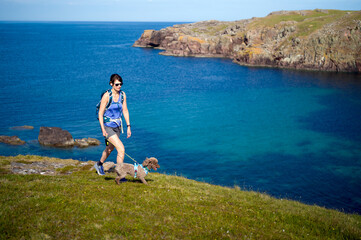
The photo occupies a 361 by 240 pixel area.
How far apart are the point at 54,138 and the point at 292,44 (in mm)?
106659

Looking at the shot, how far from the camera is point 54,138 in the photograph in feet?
147

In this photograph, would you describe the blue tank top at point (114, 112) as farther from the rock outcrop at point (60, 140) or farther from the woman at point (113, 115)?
the rock outcrop at point (60, 140)

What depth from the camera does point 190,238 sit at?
9727mm

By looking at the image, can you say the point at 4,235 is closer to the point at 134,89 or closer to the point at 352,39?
the point at 134,89

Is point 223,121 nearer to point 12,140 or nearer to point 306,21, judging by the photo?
point 12,140

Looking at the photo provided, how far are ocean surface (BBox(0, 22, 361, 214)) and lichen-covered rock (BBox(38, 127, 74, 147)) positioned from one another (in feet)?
4.97

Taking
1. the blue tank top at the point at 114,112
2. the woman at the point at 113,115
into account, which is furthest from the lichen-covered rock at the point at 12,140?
the blue tank top at the point at 114,112

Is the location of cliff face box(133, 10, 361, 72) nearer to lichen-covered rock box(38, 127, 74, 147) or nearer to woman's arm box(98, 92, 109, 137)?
lichen-covered rock box(38, 127, 74, 147)

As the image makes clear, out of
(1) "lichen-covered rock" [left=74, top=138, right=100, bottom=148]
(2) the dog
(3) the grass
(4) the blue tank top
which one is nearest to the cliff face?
(1) "lichen-covered rock" [left=74, top=138, right=100, bottom=148]

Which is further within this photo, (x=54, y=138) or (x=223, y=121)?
(x=223, y=121)

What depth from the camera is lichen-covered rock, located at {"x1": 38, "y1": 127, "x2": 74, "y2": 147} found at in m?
44.5

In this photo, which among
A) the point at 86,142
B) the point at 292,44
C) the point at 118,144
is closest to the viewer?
the point at 118,144

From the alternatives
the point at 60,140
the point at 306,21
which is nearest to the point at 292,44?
the point at 306,21

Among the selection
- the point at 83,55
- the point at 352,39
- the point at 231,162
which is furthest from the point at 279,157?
the point at 83,55
